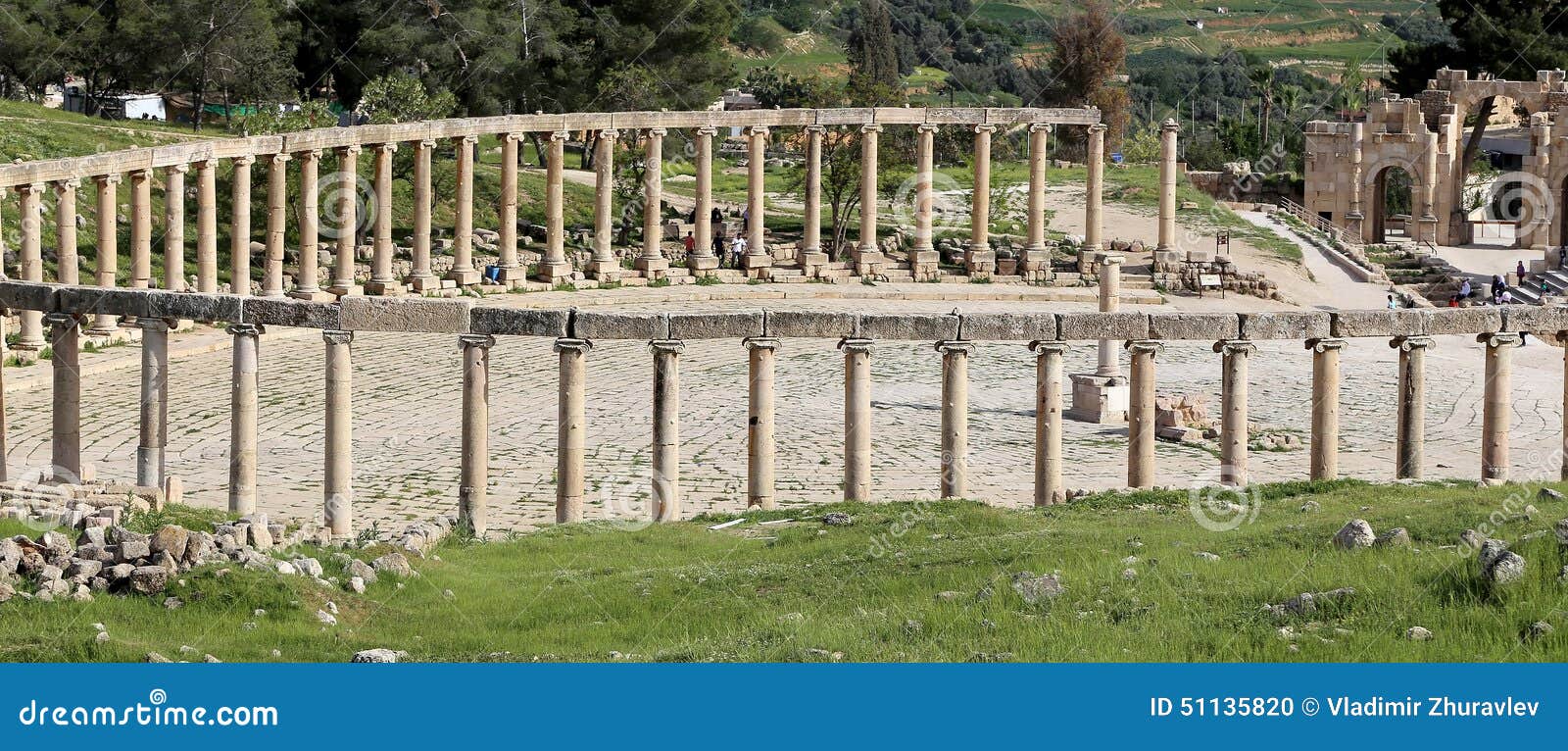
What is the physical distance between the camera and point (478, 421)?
91.8 feet

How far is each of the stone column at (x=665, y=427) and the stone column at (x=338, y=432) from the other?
12.1ft

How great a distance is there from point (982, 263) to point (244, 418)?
3217 centimetres

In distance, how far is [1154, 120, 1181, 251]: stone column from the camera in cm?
5409

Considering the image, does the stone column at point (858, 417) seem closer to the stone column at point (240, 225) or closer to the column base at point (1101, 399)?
the column base at point (1101, 399)

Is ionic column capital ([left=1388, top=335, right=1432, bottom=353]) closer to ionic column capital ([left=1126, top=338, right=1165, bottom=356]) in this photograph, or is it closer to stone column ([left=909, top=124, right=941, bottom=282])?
ionic column capital ([left=1126, top=338, right=1165, bottom=356])

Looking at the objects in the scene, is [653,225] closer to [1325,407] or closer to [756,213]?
[756,213]

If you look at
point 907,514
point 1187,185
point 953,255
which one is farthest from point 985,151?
point 907,514

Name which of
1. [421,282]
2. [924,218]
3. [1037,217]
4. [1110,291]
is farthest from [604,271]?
[1110,291]

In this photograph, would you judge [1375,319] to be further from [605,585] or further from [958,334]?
[605,585]

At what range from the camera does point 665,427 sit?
28.3m

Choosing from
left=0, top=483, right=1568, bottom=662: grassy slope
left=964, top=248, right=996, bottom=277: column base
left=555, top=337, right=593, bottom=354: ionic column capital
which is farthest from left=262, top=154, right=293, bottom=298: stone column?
left=0, top=483, right=1568, bottom=662: grassy slope

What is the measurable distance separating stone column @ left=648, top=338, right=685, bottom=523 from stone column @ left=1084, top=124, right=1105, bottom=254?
2814 centimetres

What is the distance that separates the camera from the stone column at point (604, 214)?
5412 cm

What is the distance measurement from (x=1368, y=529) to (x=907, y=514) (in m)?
6.27
